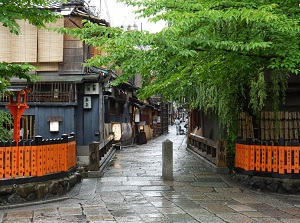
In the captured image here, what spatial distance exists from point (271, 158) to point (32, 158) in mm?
7276

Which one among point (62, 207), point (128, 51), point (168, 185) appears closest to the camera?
point (62, 207)

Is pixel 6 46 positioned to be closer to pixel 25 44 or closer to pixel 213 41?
pixel 25 44

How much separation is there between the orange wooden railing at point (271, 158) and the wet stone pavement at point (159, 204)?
84 centimetres

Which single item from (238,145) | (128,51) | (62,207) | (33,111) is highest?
(128,51)

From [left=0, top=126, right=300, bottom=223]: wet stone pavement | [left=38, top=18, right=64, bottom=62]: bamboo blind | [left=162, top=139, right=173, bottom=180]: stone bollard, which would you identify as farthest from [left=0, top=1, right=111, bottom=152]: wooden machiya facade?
[left=162, top=139, right=173, bottom=180]: stone bollard

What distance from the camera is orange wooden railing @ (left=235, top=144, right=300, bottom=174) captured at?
12305 mm

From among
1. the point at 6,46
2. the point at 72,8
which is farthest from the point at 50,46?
the point at 72,8

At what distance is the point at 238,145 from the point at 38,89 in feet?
38.1

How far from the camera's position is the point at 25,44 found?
20641 mm

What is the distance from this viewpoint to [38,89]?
2088cm

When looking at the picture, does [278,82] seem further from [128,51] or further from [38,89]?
[38,89]

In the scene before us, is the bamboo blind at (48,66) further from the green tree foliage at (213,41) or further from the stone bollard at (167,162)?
the stone bollard at (167,162)

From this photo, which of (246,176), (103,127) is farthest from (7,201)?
(103,127)

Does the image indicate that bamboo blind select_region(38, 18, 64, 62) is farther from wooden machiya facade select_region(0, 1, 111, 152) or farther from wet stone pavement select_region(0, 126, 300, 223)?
wet stone pavement select_region(0, 126, 300, 223)
